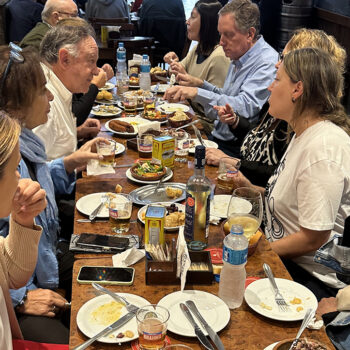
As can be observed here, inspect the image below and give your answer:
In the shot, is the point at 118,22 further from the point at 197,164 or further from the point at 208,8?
the point at 197,164

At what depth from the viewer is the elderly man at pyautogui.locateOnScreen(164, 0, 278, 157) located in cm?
360

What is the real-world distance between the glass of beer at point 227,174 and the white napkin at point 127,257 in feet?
2.38

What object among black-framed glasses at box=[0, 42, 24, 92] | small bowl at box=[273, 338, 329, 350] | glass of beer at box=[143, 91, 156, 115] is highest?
black-framed glasses at box=[0, 42, 24, 92]

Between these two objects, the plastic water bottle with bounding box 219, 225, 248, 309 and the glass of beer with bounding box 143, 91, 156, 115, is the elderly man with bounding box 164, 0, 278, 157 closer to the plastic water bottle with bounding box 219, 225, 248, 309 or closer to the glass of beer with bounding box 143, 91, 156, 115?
the glass of beer with bounding box 143, 91, 156, 115

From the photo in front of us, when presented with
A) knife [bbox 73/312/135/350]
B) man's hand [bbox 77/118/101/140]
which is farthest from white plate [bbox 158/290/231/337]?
man's hand [bbox 77/118/101/140]

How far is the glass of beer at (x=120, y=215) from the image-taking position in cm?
196

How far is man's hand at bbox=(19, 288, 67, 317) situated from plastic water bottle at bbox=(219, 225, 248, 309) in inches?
29.5

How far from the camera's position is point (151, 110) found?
3.58m

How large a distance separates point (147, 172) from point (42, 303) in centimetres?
84

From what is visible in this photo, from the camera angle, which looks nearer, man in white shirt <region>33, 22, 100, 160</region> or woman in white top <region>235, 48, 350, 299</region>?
woman in white top <region>235, 48, 350, 299</region>

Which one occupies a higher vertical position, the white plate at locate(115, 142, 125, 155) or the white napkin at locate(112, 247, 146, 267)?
the white napkin at locate(112, 247, 146, 267)

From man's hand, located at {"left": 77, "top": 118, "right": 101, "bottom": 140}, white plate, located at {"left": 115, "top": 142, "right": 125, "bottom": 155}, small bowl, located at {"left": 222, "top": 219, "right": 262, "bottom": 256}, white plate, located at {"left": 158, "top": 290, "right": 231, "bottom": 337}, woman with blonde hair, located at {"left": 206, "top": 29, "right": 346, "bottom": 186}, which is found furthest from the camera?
man's hand, located at {"left": 77, "top": 118, "right": 101, "bottom": 140}

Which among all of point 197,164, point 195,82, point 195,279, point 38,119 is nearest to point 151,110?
point 195,82

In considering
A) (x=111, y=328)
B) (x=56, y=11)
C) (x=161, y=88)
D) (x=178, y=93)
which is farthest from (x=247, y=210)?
(x=56, y=11)
